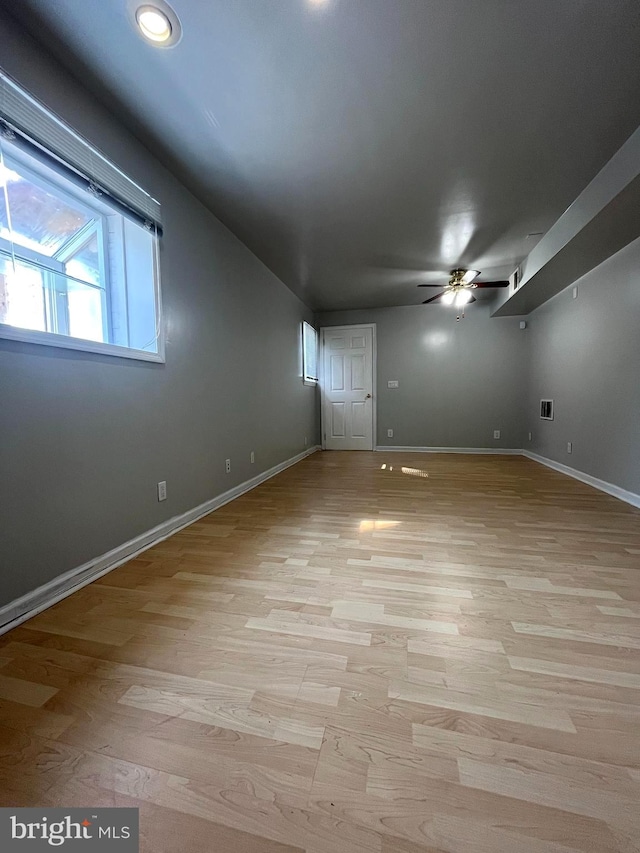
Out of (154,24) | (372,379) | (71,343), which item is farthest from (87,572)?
(372,379)

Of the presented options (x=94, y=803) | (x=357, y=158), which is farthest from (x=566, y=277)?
(x=94, y=803)

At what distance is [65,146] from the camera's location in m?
1.53

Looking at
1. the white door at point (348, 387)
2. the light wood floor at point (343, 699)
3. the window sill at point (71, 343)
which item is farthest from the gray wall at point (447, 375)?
the window sill at point (71, 343)

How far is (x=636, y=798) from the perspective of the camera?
72 centimetres

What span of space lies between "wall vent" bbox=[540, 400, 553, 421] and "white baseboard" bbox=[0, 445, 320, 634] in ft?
14.2

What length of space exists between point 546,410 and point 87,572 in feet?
17.1

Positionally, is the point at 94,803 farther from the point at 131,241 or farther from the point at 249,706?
the point at 131,241

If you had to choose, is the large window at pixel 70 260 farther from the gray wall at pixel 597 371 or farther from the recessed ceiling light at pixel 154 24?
the gray wall at pixel 597 371

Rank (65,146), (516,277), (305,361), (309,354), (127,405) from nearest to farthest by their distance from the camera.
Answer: (65,146) → (127,405) → (516,277) → (305,361) → (309,354)

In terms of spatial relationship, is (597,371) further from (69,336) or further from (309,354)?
(69,336)

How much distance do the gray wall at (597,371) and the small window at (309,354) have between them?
→ 3.39m

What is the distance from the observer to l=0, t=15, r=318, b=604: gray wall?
54.2 inches

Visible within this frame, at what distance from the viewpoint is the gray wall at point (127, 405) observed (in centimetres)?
138

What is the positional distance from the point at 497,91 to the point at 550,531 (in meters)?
2.55
